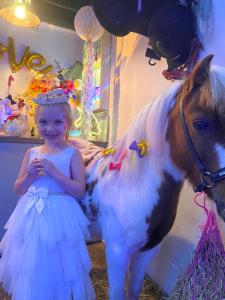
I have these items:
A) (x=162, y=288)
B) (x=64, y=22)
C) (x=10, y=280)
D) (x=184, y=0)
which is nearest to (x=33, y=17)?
(x=64, y=22)

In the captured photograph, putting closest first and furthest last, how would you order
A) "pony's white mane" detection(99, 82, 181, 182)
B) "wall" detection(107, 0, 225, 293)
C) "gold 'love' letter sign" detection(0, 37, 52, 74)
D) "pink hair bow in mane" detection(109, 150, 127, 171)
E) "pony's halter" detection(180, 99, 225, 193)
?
"pony's halter" detection(180, 99, 225, 193) → "pony's white mane" detection(99, 82, 181, 182) → "pink hair bow in mane" detection(109, 150, 127, 171) → "wall" detection(107, 0, 225, 293) → "gold 'love' letter sign" detection(0, 37, 52, 74)

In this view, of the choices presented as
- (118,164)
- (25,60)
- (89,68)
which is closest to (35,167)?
(118,164)

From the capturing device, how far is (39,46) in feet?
8.61

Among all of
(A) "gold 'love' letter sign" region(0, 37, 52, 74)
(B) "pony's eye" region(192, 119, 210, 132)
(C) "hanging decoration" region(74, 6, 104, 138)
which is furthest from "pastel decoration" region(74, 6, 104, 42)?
(B) "pony's eye" region(192, 119, 210, 132)

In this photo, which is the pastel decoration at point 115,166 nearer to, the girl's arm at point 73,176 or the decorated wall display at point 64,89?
the girl's arm at point 73,176

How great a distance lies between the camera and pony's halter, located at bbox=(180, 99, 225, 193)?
0.58 metres

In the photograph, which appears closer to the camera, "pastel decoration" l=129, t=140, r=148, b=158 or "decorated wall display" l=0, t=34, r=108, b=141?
"pastel decoration" l=129, t=140, r=148, b=158

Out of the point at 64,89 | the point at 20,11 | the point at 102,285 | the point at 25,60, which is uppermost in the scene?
the point at 20,11

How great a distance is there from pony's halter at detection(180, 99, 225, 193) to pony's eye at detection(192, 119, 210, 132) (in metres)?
0.03

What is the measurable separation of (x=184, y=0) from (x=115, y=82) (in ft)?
2.68

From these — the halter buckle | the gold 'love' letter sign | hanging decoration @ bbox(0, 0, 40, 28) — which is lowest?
the halter buckle

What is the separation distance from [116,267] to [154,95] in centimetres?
84

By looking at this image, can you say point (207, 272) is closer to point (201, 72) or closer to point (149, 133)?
point (149, 133)

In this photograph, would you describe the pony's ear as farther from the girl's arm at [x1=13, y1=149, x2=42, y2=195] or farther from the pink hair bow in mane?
the girl's arm at [x1=13, y1=149, x2=42, y2=195]
